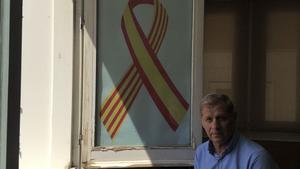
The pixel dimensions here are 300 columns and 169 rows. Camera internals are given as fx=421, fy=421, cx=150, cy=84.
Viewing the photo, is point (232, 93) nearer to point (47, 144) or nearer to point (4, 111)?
point (47, 144)

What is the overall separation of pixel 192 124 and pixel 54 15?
134 centimetres

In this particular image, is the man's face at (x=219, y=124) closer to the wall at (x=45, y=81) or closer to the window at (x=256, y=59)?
the wall at (x=45, y=81)

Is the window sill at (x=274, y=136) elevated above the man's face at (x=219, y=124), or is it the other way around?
the man's face at (x=219, y=124)

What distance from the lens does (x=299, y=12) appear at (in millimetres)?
4297

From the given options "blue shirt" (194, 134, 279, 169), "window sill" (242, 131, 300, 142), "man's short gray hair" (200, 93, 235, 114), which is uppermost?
"man's short gray hair" (200, 93, 235, 114)

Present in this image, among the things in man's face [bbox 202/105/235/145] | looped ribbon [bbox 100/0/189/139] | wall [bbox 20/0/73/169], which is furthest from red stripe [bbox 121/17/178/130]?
man's face [bbox 202/105/235/145]

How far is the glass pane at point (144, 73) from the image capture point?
3.20m

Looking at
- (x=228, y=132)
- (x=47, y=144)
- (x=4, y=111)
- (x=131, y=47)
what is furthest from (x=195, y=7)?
(x=4, y=111)

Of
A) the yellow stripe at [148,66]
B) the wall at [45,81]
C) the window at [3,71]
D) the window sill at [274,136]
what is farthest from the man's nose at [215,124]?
the window sill at [274,136]

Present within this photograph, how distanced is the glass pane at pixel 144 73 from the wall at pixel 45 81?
0.24 m

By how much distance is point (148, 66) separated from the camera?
323cm

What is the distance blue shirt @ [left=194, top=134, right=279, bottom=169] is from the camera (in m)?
1.58

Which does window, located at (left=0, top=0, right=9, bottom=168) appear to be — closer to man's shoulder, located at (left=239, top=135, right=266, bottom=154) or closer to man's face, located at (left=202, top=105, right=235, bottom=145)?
man's face, located at (left=202, top=105, right=235, bottom=145)

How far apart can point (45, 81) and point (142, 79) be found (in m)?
0.73
